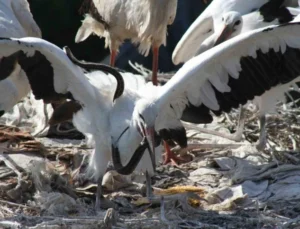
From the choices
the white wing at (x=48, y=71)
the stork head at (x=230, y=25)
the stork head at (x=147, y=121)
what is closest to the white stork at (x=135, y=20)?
the stork head at (x=230, y=25)

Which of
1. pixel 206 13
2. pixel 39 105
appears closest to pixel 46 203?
pixel 39 105

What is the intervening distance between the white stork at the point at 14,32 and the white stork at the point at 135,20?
72cm

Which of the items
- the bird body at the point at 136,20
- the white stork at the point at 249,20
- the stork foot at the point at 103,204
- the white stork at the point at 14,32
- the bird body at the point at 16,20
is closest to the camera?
the stork foot at the point at 103,204

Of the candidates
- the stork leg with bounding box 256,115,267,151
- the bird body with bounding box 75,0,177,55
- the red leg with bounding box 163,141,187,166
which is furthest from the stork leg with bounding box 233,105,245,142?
the bird body with bounding box 75,0,177,55

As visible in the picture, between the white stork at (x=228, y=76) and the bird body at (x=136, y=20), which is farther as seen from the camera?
the bird body at (x=136, y=20)

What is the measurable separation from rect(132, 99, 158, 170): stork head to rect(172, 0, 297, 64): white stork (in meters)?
1.69

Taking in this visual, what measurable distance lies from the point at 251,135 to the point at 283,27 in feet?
6.35

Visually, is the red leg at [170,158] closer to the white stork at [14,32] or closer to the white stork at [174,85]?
the white stork at [174,85]

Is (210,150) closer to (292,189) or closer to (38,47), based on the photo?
(292,189)

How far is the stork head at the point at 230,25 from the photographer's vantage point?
6.55 m

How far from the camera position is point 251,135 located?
6.95m

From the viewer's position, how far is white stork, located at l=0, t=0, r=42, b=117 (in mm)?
5645

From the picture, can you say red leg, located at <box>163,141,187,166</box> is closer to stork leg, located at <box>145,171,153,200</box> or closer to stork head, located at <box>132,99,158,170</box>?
stork leg, located at <box>145,171,153,200</box>

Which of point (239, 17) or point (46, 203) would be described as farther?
point (239, 17)
